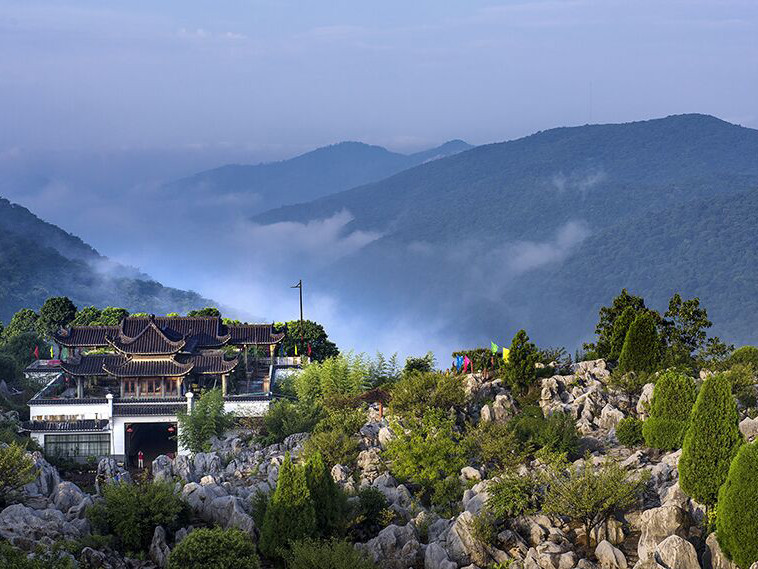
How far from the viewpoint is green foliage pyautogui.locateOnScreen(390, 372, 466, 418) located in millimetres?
37781

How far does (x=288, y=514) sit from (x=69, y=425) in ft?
69.9

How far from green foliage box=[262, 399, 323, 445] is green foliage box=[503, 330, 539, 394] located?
26.1 ft

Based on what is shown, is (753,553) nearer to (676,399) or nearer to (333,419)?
(676,399)

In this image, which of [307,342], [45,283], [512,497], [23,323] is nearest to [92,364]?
[307,342]

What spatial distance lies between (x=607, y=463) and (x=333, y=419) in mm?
12530

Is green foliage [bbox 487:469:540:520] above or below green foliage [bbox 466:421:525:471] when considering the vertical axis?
below

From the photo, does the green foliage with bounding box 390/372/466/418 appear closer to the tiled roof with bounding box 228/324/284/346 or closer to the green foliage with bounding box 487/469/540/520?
the green foliage with bounding box 487/469/540/520

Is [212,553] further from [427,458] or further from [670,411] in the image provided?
[670,411]

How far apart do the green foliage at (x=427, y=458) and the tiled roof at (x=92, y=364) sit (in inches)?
779

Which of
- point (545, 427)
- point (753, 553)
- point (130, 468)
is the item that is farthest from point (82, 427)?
point (753, 553)

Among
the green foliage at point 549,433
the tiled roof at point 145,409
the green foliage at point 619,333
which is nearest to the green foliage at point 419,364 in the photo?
the green foliage at point 619,333

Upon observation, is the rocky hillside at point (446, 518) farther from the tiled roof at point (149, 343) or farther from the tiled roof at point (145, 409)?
the tiled roof at point (149, 343)

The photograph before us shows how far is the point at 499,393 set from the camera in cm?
4034

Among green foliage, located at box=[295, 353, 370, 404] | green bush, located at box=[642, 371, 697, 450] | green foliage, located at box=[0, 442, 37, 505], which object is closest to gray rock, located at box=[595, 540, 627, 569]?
green bush, located at box=[642, 371, 697, 450]
